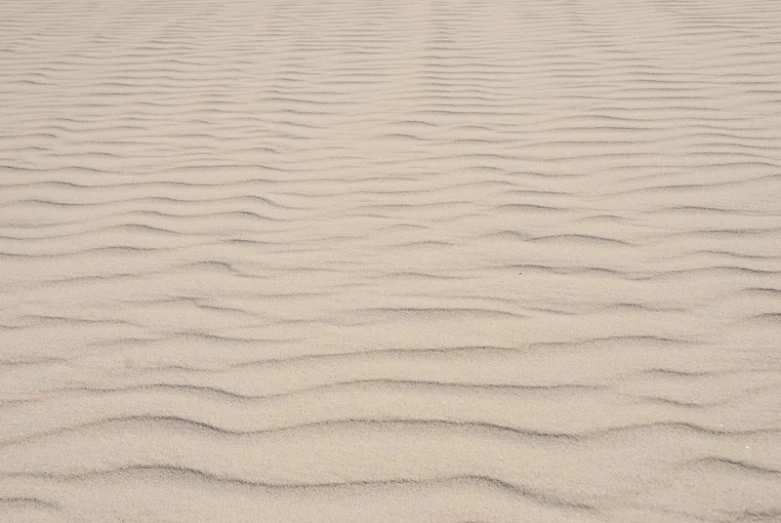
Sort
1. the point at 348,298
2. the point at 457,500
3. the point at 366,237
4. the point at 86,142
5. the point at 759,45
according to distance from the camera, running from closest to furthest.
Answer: the point at 457,500 → the point at 348,298 → the point at 366,237 → the point at 86,142 → the point at 759,45

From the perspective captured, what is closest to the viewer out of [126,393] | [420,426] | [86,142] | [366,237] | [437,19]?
[420,426]

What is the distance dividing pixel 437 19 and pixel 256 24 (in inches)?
55.3

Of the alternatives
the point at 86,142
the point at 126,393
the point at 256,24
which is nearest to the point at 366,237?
the point at 126,393

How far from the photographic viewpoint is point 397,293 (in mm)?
2725

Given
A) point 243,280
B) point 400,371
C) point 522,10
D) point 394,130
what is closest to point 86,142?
point 394,130

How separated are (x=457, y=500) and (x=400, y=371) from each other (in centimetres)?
51

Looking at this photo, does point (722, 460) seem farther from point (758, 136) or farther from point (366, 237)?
point (758, 136)

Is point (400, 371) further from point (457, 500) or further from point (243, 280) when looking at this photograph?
point (243, 280)

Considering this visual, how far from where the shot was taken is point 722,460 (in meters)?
1.97

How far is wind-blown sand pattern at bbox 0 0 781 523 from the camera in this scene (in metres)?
1.96

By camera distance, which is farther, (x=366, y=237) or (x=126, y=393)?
(x=366, y=237)

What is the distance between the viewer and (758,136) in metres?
3.98

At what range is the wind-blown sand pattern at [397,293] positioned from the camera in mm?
1964

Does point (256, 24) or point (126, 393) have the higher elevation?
point (256, 24)
